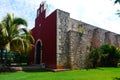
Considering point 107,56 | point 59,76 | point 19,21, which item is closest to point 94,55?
point 107,56

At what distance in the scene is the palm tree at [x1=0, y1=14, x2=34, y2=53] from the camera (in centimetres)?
1869

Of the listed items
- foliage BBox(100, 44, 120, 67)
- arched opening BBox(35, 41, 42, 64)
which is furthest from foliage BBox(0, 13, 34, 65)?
foliage BBox(100, 44, 120, 67)

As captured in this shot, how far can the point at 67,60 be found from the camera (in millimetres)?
19969

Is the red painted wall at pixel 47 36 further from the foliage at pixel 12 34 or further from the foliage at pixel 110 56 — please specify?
the foliage at pixel 110 56

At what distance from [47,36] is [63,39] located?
94.1 inches

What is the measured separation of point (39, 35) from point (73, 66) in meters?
6.27

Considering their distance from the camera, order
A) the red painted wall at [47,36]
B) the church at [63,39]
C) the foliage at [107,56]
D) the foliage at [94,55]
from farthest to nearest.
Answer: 1. the foliage at [107,56]
2. the foliage at [94,55]
3. the red painted wall at [47,36]
4. the church at [63,39]

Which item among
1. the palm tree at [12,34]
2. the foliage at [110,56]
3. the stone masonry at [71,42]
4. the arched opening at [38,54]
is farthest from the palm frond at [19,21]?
the foliage at [110,56]

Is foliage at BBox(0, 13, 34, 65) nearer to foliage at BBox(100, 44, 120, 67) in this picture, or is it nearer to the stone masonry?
the stone masonry

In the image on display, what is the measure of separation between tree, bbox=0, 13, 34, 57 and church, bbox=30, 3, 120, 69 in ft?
8.41

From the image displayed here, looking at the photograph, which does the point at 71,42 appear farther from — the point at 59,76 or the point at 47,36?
the point at 59,76

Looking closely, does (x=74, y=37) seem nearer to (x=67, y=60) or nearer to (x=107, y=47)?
(x=67, y=60)

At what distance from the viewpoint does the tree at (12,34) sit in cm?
1870

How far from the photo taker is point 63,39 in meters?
19.9
